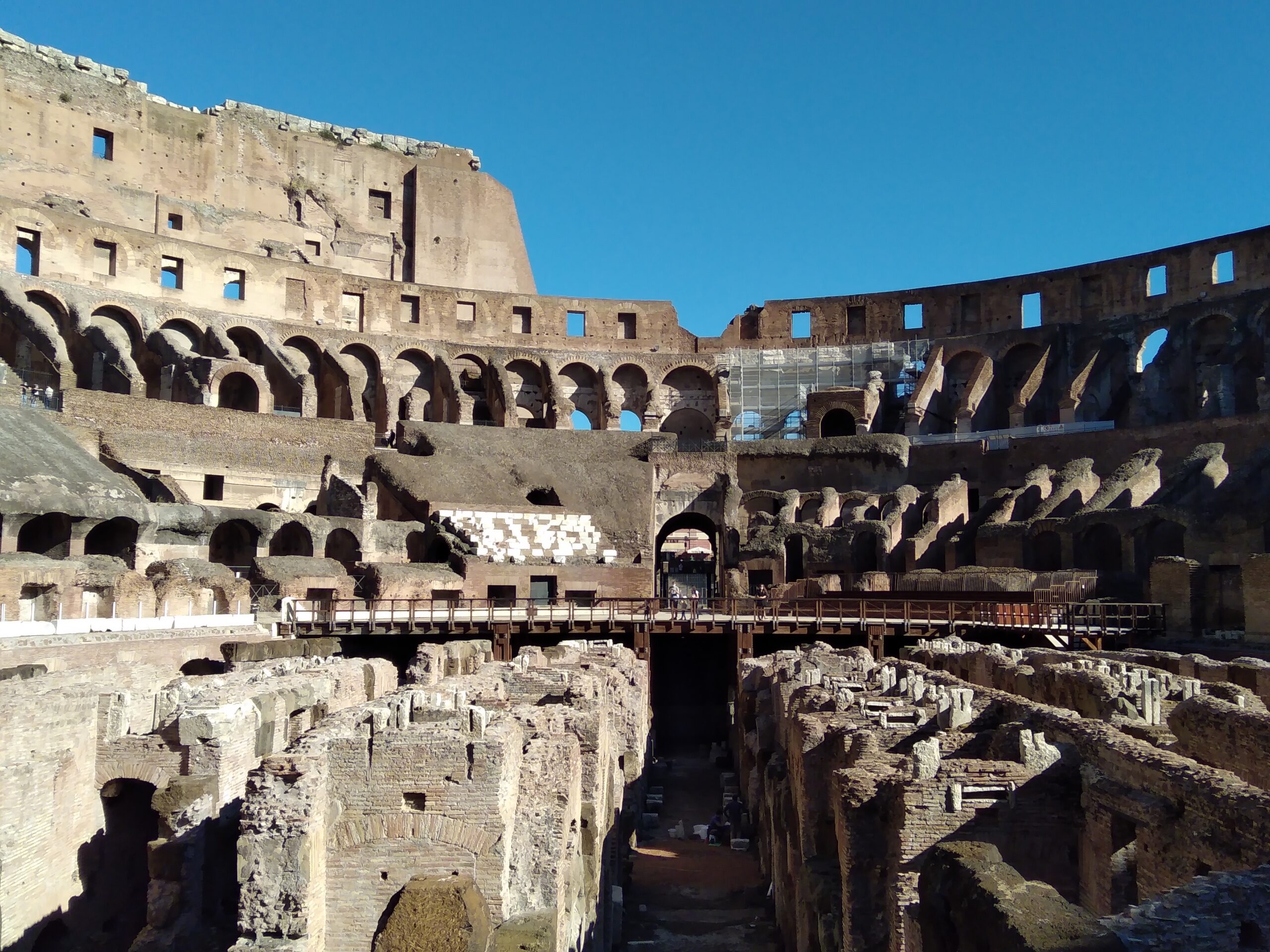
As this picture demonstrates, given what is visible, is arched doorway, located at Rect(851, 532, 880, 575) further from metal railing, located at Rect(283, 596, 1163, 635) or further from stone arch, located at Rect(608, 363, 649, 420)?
stone arch, located at Rect(608, 363, 649, 420)

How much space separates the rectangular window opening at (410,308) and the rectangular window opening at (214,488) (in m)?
15.1

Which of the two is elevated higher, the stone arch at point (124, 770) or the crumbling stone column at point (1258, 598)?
the crumbling stone column at point (1258, 598)

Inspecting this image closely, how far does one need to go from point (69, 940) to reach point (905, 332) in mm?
44855

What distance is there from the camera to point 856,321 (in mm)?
50906

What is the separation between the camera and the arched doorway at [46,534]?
2611cm

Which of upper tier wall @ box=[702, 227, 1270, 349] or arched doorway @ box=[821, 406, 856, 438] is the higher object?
upper tier wall @ box=[702, 227, 1270, 349]

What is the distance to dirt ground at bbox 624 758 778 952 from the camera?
10984mm

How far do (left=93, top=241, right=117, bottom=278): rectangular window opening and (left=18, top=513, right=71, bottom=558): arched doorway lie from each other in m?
17.3

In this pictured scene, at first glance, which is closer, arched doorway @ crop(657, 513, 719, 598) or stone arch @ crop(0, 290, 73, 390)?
stone arch @ crop(0, 290, 73, 390)

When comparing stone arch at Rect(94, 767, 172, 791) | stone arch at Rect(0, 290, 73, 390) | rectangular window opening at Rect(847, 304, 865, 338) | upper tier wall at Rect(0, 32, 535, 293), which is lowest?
stone arch at Rect(94, 767, 172, 791)

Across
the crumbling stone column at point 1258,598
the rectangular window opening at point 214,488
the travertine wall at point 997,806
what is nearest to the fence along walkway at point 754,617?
the crumbling stone column at point 1258,598

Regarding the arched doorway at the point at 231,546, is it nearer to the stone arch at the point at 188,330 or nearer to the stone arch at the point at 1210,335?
the stone arch at the point at 188,330

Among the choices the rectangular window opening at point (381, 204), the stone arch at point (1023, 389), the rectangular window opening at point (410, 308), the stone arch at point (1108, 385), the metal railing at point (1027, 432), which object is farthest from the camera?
the rectangular window opening at point (381, 204)

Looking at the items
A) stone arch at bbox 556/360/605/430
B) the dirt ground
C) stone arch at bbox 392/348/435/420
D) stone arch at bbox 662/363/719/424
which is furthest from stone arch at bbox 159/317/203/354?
the dirt ground
